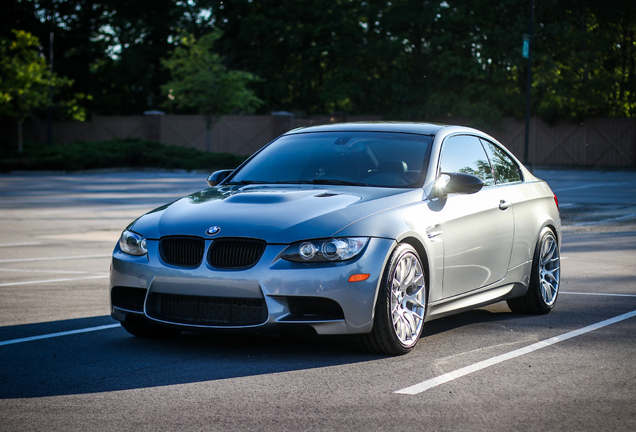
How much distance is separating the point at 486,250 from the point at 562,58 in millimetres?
47198

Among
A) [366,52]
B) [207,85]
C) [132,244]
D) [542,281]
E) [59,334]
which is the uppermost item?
Answer: [366,52]

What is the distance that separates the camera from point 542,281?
7.73 metres

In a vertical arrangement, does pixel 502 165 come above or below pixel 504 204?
above

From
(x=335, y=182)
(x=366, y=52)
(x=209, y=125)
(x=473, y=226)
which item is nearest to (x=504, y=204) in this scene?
(x=473, y=226)

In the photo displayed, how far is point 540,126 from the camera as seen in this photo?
4891 centimetres

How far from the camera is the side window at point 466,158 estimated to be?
6949 millimetres

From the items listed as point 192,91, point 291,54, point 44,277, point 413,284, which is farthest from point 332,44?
point 413,284

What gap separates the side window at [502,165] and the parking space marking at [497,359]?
143 cm

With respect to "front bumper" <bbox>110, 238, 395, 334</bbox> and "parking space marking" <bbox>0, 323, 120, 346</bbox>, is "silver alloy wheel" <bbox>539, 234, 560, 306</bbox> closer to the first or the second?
"front bumper" <bbox>110, 238, 395, 334</bbox>

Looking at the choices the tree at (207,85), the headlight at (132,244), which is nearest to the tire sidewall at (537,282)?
the headlight at (132,244)

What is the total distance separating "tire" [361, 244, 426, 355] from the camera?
570 cm

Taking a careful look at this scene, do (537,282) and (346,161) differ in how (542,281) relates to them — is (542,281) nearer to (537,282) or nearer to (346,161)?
(537,282)

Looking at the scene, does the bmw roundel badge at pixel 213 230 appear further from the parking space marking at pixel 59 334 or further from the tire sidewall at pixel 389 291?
the parking space marking at pixel 59 334

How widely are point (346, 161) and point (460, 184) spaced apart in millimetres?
892
